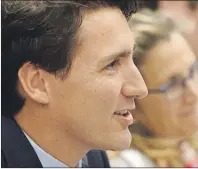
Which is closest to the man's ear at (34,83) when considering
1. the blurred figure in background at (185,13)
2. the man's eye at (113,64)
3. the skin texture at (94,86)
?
the skin texture at (94,86)

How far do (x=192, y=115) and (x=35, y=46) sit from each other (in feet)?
1.71

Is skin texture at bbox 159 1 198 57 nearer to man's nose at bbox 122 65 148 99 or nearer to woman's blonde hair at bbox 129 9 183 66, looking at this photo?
woman's blonde hair at bbox 129 9 183 66

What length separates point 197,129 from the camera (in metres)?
1.21

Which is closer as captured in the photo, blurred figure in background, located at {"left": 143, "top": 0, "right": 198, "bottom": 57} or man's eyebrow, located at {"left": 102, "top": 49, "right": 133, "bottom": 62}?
man's eyebrow, located at {"left": 102, "top": 49, "right": 133, "bottom": 62}

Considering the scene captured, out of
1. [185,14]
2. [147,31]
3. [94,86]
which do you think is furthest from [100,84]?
[185,14]

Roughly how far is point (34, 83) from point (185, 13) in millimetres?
709

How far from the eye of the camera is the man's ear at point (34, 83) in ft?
2.64

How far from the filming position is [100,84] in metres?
0.80

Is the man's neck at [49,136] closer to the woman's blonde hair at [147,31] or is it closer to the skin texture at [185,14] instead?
the woman's blonde hair at [147,31]

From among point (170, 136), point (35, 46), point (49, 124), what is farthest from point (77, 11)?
point (170, 136)

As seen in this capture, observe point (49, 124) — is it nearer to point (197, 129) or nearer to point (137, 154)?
point (137, 154)

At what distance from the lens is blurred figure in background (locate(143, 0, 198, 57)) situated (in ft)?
4.21

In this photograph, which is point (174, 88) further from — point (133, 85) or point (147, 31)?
point (133, 85)

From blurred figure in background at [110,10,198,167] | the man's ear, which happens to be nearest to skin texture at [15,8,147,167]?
the man's ear
